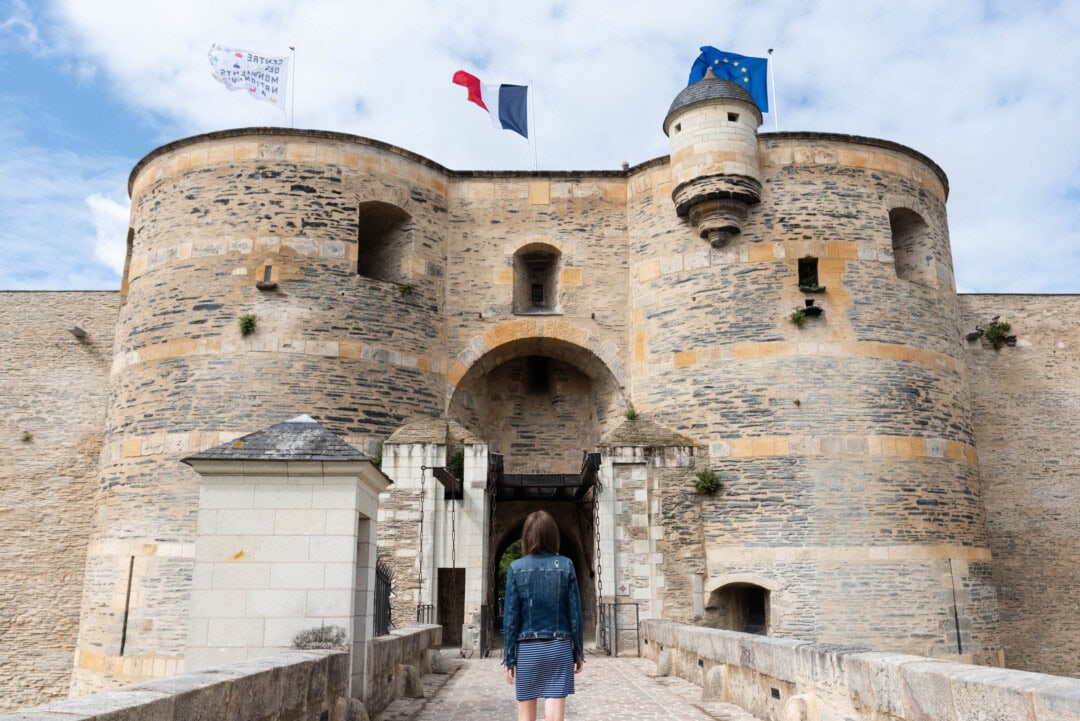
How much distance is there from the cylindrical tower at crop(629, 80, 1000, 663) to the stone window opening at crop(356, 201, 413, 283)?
4.38 metres

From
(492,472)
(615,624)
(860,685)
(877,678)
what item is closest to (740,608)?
(615,624)

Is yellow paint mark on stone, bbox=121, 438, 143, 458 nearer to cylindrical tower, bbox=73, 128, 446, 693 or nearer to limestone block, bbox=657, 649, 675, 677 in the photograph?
cylindrical tower, bbox=73, 128, 446, 693

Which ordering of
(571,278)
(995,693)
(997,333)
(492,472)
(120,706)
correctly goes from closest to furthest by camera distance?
(120,706)
(995,693)
(492,472)
(571,278)
(997,333)

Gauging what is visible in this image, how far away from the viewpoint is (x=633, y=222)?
17.4 m

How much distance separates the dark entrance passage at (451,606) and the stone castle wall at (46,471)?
764 cm

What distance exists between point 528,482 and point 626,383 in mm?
2911

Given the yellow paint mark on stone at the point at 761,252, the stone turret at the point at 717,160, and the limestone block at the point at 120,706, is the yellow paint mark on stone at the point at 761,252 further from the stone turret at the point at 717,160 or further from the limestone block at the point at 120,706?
the limestone block at the point at 120,706

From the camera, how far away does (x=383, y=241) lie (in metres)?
17.3

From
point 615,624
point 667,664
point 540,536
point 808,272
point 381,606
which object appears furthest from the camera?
point 808,272

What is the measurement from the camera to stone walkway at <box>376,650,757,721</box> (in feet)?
22.5

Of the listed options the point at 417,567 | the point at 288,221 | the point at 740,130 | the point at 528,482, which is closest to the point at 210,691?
the point at 417,567

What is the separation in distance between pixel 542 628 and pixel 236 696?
4.78ft

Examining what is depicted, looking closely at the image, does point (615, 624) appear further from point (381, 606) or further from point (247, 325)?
point (247, 325)

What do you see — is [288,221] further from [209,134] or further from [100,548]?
[100,548]
